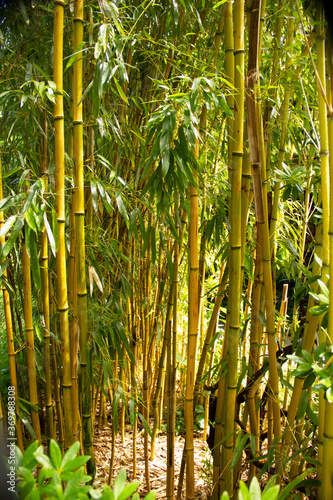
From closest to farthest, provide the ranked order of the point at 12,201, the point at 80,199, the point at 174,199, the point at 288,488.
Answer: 1. the point at 288,488
2. the point at 12,201
3. the point at 80,199
4. the point at 174,199

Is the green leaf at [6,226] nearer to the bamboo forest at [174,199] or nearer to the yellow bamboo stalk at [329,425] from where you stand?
the bamboo forest at [174,199]

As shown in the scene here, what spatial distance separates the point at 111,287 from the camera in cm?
164

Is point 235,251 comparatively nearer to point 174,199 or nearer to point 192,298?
point 192,298

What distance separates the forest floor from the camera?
6.16 feet

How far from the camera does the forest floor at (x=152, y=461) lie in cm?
188

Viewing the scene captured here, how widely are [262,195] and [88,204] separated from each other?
640 mm

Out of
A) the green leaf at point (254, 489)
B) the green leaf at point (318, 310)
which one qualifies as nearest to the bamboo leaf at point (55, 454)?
the green leaf at point (254, 489)

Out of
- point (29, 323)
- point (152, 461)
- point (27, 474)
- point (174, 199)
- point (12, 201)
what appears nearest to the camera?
point (27, 474)

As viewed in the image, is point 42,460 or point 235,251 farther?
point 235,251

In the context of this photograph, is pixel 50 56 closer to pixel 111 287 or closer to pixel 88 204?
pixel 88 204

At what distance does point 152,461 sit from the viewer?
2.12 m

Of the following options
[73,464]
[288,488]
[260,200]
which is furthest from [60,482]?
[260,200]

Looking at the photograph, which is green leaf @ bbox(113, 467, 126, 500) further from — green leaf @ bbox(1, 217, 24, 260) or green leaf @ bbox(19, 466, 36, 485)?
green leaf @ bbox(1, 217, 24, 260)

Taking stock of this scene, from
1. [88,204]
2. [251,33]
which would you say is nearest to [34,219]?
[88,204]
